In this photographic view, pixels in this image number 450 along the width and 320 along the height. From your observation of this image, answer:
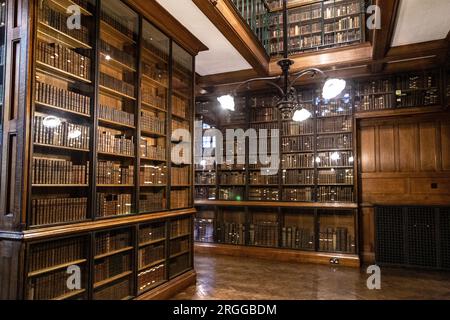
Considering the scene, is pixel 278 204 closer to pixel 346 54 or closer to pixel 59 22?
pixel 346 54

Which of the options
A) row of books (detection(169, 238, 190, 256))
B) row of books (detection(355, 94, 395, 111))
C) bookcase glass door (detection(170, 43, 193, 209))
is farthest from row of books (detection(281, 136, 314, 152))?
row of books (detection(169, 238, 190, 256))

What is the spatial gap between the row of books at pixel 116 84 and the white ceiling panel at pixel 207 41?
0.93 m

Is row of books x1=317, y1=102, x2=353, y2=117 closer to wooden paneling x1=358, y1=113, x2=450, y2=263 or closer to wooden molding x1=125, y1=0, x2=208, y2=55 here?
wooden paneling x1=358, y1=113, x2=450, y2=263

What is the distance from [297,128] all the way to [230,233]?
2311 millimetres

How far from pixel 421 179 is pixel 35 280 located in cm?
538

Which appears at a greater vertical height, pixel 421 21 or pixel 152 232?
pixel 421 21

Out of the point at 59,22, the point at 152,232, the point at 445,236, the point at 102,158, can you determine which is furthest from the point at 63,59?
the point at 445,236

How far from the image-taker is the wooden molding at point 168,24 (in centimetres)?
327

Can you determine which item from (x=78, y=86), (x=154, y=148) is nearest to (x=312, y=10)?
(x=154, y=148)

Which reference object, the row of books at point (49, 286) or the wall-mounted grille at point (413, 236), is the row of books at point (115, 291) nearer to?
the row of books at point (49, 286)

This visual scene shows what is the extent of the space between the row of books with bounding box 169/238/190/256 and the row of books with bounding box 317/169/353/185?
260 cm

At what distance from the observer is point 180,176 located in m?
4.18

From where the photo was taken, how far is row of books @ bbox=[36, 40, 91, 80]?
2432 millimetres

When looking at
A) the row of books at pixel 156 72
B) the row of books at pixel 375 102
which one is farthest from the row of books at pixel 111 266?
the row of books at pixel 375 102
